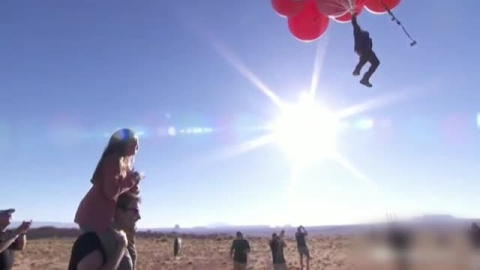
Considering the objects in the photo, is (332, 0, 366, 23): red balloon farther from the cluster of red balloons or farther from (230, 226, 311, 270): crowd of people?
(230, 226, 311, 270): crowd of people

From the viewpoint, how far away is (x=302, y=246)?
711 inches

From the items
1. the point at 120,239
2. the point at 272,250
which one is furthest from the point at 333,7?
the point at 272,250

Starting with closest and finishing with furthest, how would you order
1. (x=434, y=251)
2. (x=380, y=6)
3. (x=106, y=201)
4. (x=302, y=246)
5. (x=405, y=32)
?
(x=106, y=201)
(x=405, y=32)
(x=380, y=6)
(x=434, y=251)
(x=302, y=246)

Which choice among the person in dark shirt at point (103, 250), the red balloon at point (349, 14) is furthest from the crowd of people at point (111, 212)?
the red balloon at point (349, 14)

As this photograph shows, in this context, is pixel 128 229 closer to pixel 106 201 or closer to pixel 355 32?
pixel 106 201

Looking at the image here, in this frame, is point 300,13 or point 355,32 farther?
point 300,13

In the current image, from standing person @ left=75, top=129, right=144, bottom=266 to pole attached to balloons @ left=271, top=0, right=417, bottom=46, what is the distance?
15.3 feet

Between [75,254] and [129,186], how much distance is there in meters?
0.55

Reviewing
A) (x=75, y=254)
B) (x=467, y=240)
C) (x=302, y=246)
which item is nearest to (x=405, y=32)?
(x=467, y=240)

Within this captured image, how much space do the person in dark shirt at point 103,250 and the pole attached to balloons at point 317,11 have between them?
4.98 meters

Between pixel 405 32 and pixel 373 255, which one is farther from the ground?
pixel 405 32

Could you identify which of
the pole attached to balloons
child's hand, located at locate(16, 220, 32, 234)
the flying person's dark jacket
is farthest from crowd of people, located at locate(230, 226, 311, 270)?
child's hand, located at locate(16, 220, 32, 234)

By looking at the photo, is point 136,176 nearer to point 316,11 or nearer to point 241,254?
point 316,11

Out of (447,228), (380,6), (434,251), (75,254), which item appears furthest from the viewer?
(434,251)
